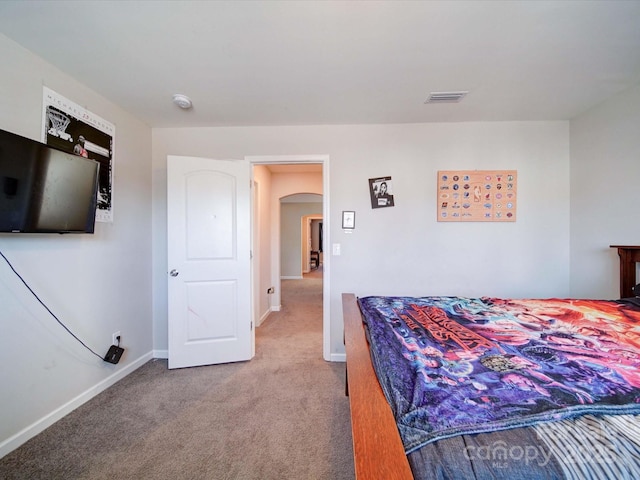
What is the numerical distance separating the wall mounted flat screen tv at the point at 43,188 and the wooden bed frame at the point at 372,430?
6.41 ft

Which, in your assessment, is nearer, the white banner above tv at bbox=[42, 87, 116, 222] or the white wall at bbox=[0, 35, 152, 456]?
the white wall at bbox=[0, 35, 152, 456]

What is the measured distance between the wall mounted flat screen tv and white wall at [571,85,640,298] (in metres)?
4.05

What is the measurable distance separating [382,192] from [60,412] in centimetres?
305

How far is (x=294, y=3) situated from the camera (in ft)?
4.14

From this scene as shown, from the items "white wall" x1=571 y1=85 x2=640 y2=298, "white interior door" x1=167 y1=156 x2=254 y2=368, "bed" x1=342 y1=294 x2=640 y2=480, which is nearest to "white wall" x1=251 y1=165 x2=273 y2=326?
"white interior door" x1=167 y1=156 x2=254 y2=368

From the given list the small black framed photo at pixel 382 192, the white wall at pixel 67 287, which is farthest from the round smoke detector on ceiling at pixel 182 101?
the small black framed photo at pixel 382 192

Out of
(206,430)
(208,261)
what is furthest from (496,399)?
(208,261)

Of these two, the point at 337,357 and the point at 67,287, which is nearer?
the point at 67,287

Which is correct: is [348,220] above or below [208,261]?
above

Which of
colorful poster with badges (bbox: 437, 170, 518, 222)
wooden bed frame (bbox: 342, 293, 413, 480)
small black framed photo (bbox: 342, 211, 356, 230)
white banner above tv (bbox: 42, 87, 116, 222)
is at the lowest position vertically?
wooden bed frame (bbox: 342, 293, 413, 480)

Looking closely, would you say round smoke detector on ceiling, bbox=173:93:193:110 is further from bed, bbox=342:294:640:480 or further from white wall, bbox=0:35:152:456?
bed, bbox=342:294:640:480

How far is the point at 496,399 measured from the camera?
688 mm

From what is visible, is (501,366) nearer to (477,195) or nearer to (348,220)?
(348,220)

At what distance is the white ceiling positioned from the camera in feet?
4.26
